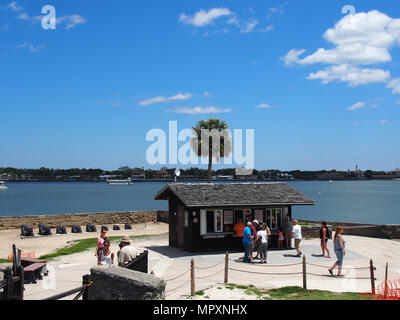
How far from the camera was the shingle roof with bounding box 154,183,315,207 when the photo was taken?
20.8m

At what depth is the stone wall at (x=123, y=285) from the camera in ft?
26.4

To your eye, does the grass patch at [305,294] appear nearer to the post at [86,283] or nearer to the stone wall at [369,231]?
the post at [86,283]

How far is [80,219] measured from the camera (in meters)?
38.8

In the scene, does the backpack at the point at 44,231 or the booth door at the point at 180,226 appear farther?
the backpack at the point at 44,231

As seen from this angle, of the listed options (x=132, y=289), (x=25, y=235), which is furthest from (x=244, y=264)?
(x=25, y=235)

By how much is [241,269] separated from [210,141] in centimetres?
2908

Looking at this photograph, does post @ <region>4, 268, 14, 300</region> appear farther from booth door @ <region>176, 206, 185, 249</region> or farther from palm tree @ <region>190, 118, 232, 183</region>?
palm tree @ <region>190, 118, 232, 183</region>

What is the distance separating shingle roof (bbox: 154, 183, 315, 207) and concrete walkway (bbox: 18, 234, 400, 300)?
2.43 metres

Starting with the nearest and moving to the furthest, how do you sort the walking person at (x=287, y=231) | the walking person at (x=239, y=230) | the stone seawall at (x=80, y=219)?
the walking person at (x=239, y=230) → the walking person at (x=287, y=231) → the stone seawall at (x=80, y=219)

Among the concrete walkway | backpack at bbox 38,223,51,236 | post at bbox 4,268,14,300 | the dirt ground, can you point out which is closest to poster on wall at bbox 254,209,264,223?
the dirt ground

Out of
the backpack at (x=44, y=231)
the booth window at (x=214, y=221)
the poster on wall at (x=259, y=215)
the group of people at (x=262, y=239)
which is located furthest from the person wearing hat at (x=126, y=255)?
the backpack at (x=44, y=231)

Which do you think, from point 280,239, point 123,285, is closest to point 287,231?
point 280,239

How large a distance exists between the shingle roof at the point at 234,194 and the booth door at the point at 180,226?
107 centimetres
